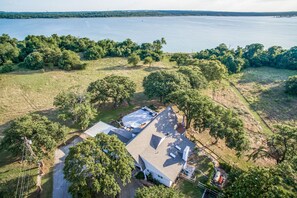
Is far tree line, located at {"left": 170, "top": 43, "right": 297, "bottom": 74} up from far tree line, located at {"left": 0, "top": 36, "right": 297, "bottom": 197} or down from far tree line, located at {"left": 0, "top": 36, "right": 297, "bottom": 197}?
down

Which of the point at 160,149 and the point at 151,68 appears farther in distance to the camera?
the point at 151,68

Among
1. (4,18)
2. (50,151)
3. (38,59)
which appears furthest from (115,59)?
(4,18)

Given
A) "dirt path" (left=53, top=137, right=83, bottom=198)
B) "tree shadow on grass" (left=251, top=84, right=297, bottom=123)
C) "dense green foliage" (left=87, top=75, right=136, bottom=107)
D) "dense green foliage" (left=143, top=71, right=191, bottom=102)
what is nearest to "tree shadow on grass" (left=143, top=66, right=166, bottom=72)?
"dense green foliage" (left=143, top=71, right=191, bottom=102)

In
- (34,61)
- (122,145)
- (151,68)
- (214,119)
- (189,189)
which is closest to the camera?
(122,145)

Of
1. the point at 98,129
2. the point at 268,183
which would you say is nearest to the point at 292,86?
the point at 268,183

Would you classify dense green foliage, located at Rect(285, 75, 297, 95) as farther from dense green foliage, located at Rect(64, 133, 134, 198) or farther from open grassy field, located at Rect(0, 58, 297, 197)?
dense green foliage, located at Rect(64, 133, 134, 198)

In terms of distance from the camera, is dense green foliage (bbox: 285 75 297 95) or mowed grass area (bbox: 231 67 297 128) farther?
dense green foliage (bbox: 285 75 297 95)

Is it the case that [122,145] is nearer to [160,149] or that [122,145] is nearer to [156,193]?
[160,149]
